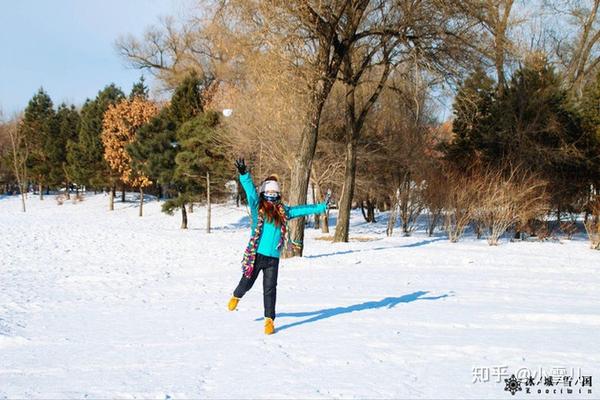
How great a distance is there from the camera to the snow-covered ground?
3840 millimetres

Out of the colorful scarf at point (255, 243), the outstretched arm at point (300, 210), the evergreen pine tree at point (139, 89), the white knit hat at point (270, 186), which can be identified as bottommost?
the colorful scarf at point (255, 243)

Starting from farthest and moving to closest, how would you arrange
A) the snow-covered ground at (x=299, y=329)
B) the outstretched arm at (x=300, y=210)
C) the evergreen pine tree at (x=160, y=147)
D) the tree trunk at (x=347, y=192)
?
the evergreen pine tree at (x=160, y=147) → the tree trunk at (x=347, y=192) → the outstretched arm at (x=300, y=210) → the snow-covered ground at (x=299, y=329)

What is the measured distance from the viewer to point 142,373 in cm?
399

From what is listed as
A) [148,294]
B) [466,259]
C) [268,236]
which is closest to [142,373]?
[268,236]

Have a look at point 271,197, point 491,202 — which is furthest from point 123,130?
point 271,197

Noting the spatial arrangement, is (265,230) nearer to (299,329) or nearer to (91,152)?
(299,329)

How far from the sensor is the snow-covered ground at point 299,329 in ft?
12.6

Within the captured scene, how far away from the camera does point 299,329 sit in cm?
564

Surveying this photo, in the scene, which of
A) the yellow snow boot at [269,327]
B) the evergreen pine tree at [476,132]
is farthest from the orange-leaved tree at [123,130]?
the yellow snow boot at [269,327]

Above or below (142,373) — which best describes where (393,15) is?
above

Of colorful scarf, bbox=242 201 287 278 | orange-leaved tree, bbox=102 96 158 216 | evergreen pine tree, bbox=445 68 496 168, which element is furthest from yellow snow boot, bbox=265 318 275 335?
orange-leaved tree, bbox=102 96 158 216

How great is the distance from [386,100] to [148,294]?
19100 millimetres

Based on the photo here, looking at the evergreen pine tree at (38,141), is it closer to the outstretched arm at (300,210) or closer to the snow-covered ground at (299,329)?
the snow-covered ground at (299,329)

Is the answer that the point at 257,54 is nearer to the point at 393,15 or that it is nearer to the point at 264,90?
the point at 264,90
